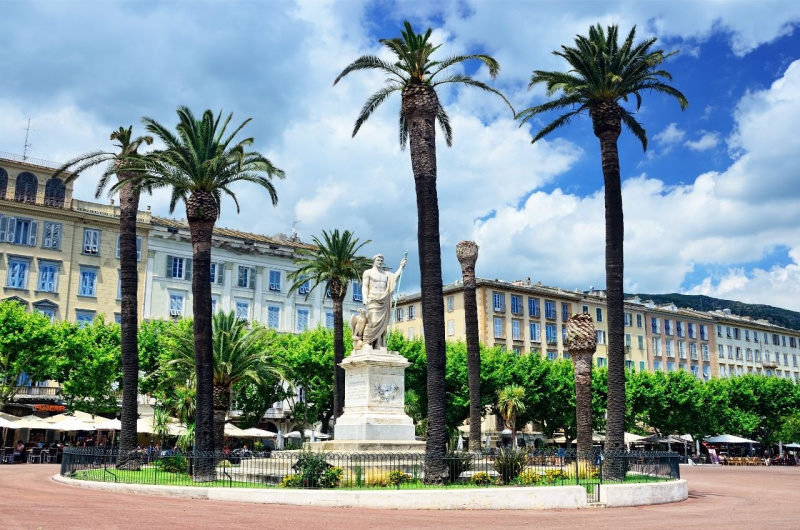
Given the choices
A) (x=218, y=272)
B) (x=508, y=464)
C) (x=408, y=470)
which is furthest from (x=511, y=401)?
(x=508, y=464)

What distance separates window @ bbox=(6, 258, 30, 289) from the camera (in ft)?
176

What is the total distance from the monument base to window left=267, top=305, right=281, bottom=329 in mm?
41492

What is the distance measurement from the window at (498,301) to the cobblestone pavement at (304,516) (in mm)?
55310

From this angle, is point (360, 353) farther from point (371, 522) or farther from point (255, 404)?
point (255, 404)

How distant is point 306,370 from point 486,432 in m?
21.7

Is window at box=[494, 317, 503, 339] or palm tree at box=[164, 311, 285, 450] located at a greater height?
window at box=[494, 317, 503, 339]

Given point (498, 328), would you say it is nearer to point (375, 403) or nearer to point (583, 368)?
point (583, 368)

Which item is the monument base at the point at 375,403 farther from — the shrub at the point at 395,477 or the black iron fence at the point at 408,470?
the shrub at the point at 395,477

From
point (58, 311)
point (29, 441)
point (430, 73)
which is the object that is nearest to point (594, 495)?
point (430, 73)

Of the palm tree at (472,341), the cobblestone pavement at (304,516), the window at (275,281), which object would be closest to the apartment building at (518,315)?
the window at (275,281)

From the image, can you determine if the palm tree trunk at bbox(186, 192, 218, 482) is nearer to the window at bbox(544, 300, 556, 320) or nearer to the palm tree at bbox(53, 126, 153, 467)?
the palm tree at bbox(53, 126, 153, 467)

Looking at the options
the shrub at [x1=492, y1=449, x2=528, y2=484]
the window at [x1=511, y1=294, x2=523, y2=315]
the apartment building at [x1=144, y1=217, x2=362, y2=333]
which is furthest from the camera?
the window at [x1=511, y1=294, x2=523, y2=315]

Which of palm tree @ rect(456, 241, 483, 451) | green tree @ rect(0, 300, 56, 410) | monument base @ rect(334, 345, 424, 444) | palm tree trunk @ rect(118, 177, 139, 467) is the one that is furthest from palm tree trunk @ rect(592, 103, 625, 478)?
green tree @ rect(0, 300, 56, 410)

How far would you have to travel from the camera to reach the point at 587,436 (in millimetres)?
27391
